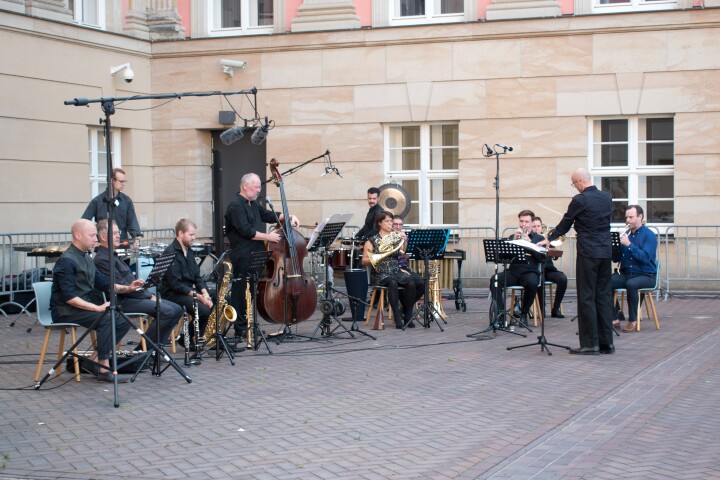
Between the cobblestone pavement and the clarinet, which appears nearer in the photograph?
the cobblestone pavement

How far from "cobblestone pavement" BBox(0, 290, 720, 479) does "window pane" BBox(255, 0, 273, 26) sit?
979cm

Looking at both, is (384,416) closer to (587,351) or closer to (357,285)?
(587,351)

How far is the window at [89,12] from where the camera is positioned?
18.9 metres

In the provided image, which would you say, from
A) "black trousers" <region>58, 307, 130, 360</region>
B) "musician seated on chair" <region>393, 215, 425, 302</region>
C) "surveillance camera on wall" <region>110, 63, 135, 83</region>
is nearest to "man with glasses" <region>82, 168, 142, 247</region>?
"musician seated on chair" <region>393, 215, 425, 302</region>

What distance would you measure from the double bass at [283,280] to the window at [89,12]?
9.14 m

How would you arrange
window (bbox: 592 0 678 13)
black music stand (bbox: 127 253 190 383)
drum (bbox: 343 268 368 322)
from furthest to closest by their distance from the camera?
window (bbox: 592 0 678 13) < drum (bbox: 343 268 368 322) < black music stand (bbox: 127 253 190 383)

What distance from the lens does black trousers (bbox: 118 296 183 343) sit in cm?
1032

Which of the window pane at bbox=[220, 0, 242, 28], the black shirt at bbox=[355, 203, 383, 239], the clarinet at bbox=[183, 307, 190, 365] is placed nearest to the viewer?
the clarinet at bbox=[183, 307, 190, 365]

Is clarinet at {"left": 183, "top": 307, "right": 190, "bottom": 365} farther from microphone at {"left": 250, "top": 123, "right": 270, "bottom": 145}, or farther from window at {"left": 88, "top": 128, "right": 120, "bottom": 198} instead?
window at {"left": 88, "top": 128, "right": 120, "bottom": 198}

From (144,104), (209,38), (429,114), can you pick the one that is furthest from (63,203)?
(429,114)

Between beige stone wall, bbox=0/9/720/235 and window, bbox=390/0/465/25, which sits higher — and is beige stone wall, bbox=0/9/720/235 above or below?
below

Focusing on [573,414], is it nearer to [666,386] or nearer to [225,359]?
[666,386]

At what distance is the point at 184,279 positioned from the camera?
35.8ft

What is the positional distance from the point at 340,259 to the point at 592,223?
14.5ft
